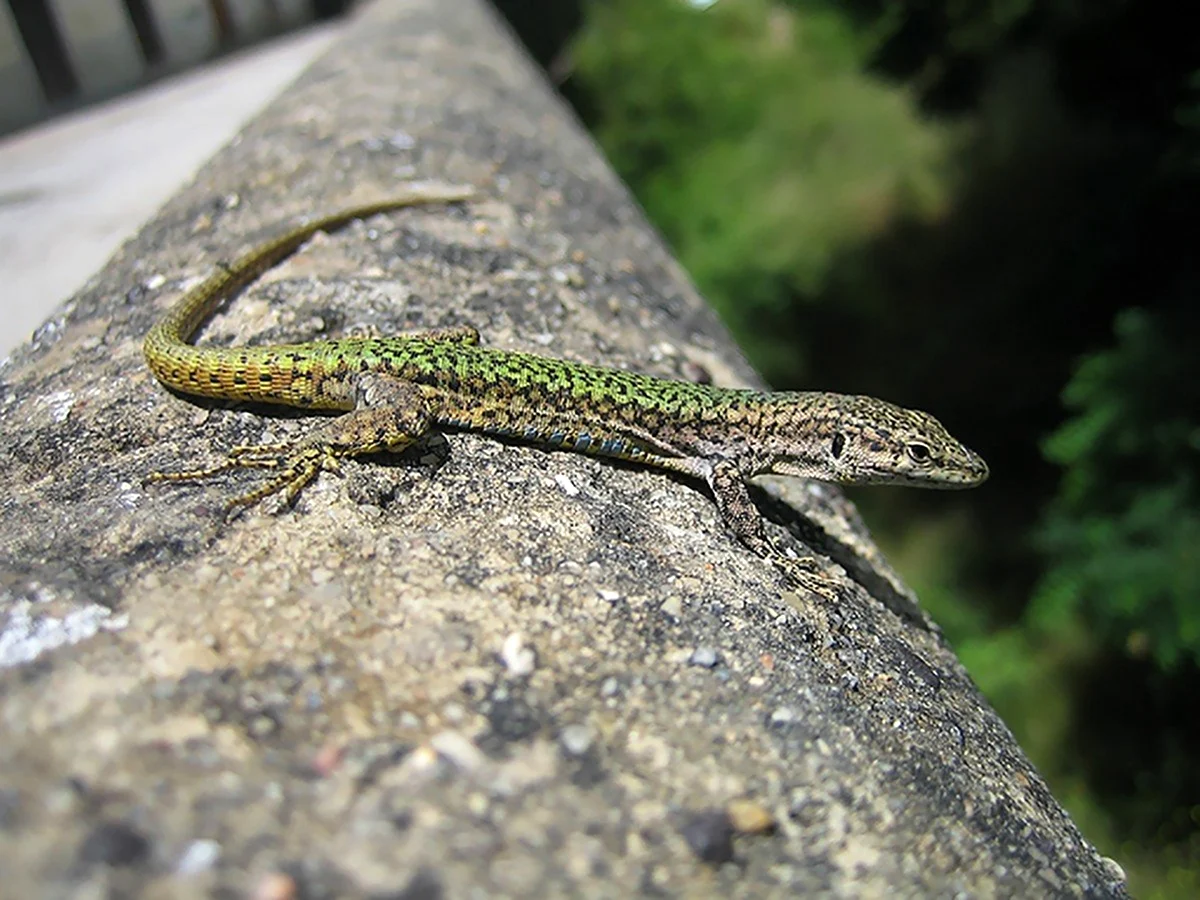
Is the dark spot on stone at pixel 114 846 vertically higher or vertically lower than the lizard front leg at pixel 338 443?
higher

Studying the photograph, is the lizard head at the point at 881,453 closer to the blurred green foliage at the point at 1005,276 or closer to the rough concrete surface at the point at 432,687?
the rough concrete surface at the point at 432,687

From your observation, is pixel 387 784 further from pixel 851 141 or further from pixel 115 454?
pixel 851 141

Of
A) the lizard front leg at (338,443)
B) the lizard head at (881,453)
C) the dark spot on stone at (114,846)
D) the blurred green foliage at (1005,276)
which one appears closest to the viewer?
the dark spot on stone at (114,846)

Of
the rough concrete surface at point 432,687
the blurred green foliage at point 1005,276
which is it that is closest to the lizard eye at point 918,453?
the rough concrete surface at point 432,687

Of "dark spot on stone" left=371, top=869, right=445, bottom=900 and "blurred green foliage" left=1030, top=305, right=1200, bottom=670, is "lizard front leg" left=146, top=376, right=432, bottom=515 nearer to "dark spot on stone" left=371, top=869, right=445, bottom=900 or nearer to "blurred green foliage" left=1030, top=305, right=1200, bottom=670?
"dark spot on stone" left=371, top=869, right=445, bottom=900

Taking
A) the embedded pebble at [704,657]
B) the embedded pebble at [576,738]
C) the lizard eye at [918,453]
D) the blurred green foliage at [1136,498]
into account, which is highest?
the embedded pebble at [576,738]

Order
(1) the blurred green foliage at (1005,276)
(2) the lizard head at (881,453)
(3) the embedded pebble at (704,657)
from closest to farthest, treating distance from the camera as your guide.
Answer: (3) the embedded pebble at (704,657), (2) the lizard head at (881,453), (1) the blurred green foliage at (1005,276)

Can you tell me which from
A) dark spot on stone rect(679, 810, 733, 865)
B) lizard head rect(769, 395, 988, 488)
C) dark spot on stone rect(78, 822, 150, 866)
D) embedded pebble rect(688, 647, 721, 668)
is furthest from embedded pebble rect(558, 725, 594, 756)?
lizard head rect(769, 395, 988, 488)

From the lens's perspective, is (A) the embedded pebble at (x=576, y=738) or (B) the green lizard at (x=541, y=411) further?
(B) the green lizard at (x=541, y=411)
